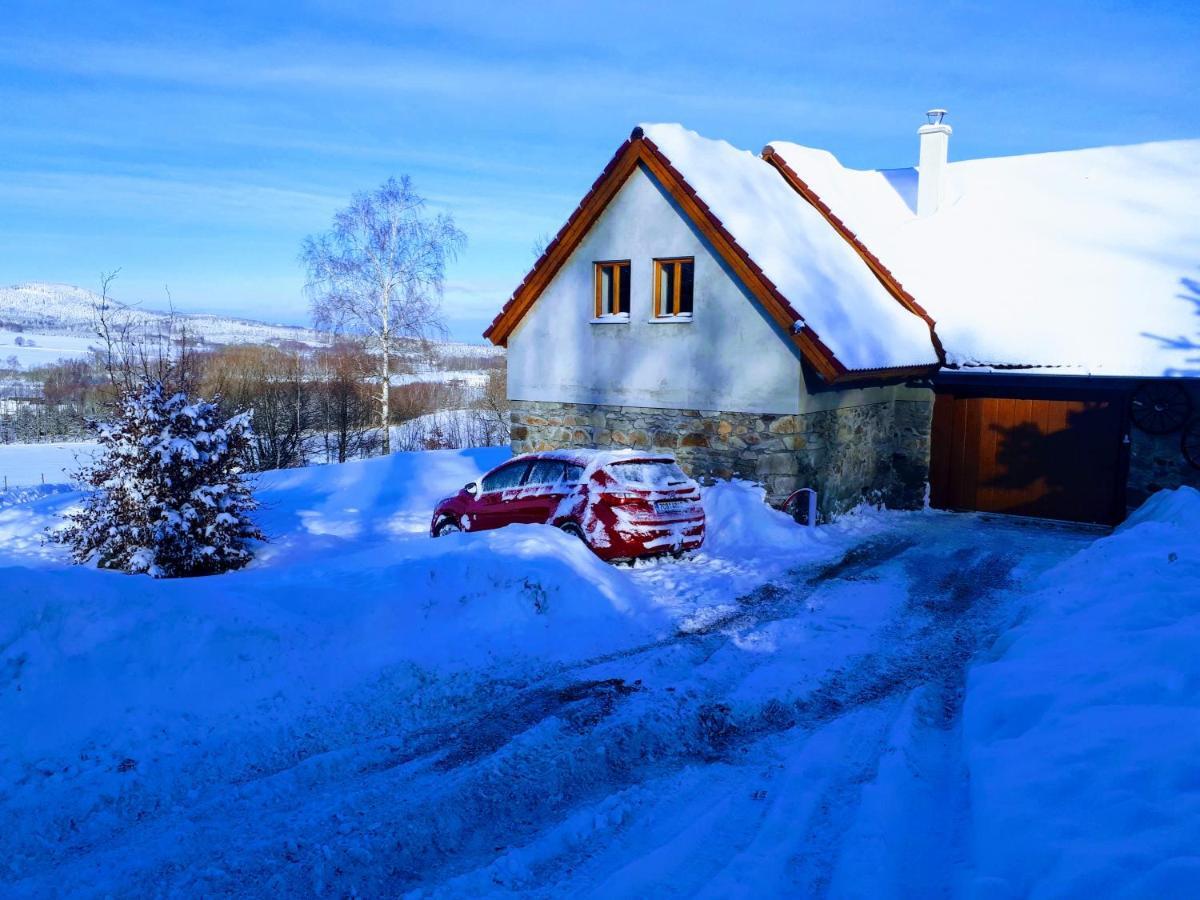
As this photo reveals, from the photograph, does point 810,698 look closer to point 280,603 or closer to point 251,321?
point 280,603

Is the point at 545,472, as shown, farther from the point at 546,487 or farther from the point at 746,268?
the point at 746,268

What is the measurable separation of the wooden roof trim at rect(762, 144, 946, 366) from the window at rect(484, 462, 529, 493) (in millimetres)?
8311

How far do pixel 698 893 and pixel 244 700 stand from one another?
3.89 meters

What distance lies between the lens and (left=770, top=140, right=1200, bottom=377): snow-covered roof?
14.0 meters

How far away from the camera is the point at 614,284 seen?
49.4ft

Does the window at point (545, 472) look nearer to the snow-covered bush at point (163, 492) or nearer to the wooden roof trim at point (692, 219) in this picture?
the wooden roof trim at point (692, 219)

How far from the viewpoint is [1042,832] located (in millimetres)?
3646

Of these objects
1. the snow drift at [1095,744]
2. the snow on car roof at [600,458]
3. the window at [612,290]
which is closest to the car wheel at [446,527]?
the snow on car roof at [600,458]

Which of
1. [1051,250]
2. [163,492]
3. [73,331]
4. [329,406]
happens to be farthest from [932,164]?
[73,331]

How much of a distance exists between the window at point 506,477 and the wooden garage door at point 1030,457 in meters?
8.49

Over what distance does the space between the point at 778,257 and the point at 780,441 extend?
10.3ft

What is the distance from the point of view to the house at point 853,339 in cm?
1328

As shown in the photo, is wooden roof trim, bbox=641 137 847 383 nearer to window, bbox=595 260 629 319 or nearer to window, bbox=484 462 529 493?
window, bbox=595 260 629 319

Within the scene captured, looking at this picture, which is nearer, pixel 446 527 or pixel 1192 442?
pixel 446 527
